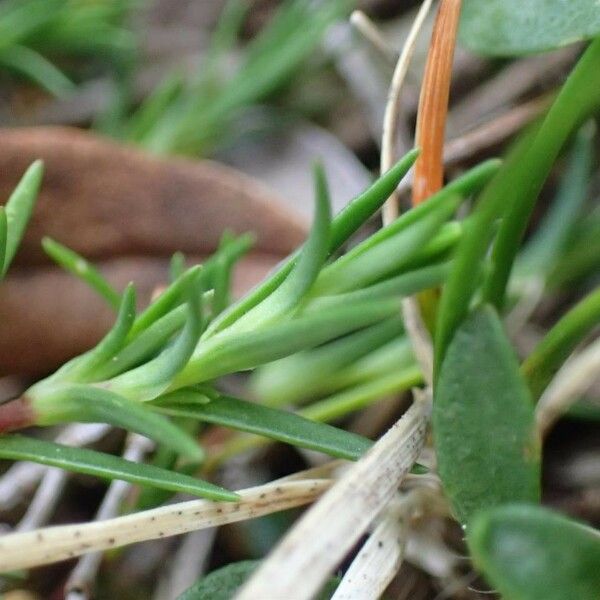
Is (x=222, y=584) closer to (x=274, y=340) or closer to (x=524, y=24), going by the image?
(x=274, y=340)

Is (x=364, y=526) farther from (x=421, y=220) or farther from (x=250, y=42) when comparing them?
(x=250, y=42)

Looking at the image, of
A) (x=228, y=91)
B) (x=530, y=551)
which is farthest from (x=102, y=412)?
(x=228, y=91)

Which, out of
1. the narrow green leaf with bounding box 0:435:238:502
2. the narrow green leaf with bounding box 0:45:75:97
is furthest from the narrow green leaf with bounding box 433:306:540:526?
the narrow green leaf with bounding box 0:45:75:97

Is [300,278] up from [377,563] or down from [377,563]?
up

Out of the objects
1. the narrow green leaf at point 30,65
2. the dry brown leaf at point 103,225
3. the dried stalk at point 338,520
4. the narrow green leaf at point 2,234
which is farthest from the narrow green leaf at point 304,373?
the narrow green leaf at point 30,65

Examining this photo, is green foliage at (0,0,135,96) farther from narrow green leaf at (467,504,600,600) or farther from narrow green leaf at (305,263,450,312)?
narrow green leaf at (467,504,600,600)

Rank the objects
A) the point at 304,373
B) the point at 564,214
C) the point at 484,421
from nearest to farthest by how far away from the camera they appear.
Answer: the point at 484,421
the point at 304,373
the point at 564,214
